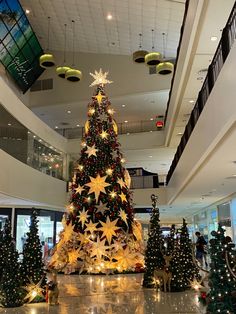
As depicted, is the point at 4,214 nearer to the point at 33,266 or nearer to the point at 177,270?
the point at 33,266

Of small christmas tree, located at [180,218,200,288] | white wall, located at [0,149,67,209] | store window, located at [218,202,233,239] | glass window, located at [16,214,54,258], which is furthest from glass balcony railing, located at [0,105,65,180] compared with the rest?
store window, located at [218,202,233,239]

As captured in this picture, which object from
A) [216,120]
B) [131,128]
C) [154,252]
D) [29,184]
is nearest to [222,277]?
[216,120]

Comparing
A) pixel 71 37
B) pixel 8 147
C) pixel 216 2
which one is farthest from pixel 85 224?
pixel 71 37

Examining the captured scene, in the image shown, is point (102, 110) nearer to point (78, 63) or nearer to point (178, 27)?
point (178, 27)

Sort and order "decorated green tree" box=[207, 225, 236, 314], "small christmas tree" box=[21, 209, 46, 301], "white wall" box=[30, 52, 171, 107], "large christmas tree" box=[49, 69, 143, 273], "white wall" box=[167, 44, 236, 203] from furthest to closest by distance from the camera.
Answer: "white wall" box=[30, 52, 171, 107], "large christmas tree" box=[49, 69, 143, 273], "small christmas tree" box=[21, 209, 46, 301], "white wall" box=[167, 44, 236, 203], "decorated green tree" box=[207, 225, 236, 314]

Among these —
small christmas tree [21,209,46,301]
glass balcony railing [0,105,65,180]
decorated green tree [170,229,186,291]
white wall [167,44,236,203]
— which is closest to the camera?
white wall [167,44,236,203]

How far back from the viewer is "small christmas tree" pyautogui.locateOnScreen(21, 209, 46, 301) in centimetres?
855

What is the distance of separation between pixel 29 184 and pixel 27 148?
1726mm

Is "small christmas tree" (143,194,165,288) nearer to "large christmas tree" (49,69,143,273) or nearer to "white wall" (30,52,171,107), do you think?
"large christmas tree" (49,69,143,273)

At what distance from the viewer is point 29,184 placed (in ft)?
56.4

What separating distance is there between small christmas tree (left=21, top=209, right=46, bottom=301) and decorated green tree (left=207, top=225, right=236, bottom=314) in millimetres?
4468

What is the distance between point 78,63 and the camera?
2419 centimetres

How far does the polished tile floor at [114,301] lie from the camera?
730 cm

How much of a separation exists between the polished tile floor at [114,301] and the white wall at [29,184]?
5.41m
